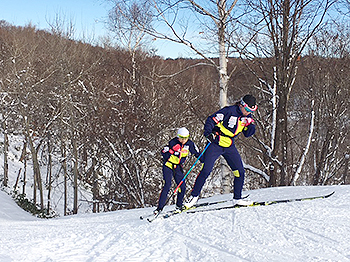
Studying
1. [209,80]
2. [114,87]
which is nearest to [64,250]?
[114,87]

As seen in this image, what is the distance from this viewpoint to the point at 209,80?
28.3 meters

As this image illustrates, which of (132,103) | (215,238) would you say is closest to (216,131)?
(215,238)

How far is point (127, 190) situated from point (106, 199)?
1.68 meters

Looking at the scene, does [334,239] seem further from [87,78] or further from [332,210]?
[87,78]

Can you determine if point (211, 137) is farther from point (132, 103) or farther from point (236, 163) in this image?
point (132, 103)

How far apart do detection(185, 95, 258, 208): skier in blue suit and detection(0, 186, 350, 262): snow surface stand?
0.70 meters

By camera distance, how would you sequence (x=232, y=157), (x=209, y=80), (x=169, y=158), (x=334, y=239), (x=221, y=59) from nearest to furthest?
(x=334, y=239) < (x=232, y=157) < (x=169, y=158) < (x=221, y=59) < (x=209, y=80)

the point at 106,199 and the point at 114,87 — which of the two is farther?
the point at 114,87

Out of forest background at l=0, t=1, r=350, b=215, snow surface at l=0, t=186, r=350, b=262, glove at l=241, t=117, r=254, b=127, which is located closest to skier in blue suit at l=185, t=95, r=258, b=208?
glove at l=241, t=117, r=254, b=127

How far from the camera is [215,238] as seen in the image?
4395mm

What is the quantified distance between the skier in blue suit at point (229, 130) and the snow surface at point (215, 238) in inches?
27.6

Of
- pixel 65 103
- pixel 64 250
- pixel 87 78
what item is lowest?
pixel 64 250

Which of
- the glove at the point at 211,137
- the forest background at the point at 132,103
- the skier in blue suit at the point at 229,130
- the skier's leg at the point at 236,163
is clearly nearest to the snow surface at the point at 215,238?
the skier's leg at the point at 236,163

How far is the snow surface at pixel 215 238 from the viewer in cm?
379
